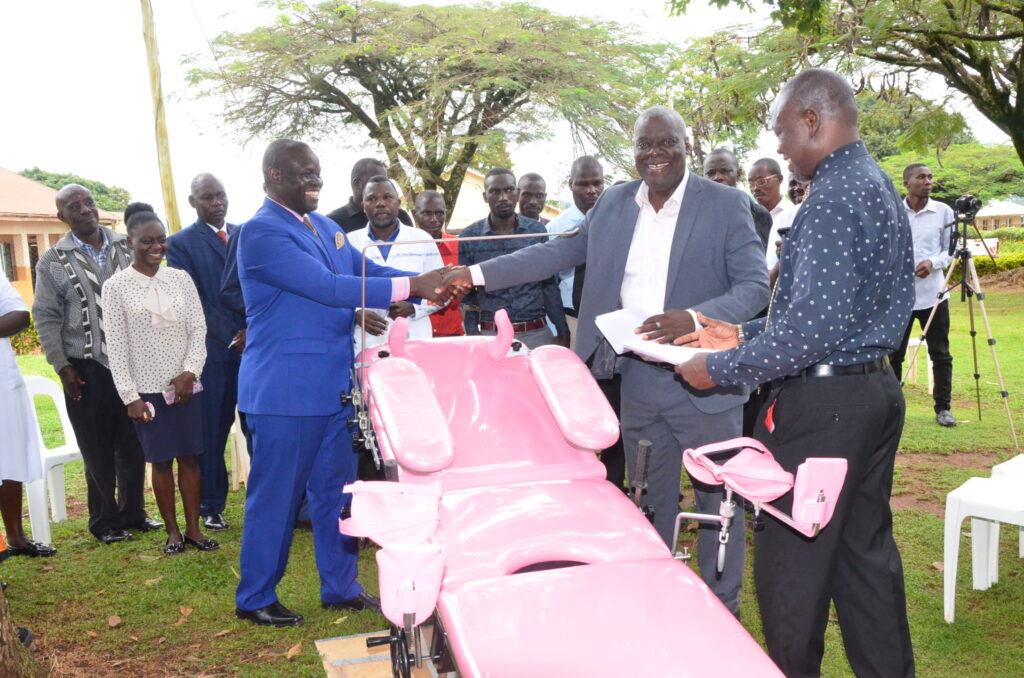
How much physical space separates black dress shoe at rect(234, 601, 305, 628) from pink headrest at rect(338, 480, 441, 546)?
196cm

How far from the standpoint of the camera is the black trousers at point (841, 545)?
2.61m

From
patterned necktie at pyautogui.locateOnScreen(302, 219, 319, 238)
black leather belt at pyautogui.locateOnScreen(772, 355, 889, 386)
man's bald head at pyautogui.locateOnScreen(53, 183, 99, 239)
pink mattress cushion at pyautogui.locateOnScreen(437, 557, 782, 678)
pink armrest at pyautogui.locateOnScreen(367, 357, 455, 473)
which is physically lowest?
pink mattress cushion at pyautogui.locateOnScreen(437, 557, 782, 678)

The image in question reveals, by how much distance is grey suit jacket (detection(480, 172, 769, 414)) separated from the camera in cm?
347

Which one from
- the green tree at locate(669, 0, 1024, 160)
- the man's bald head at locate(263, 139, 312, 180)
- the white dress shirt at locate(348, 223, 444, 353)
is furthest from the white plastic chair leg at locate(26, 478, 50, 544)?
the green tree at locate(669, 0, 1024, 160)

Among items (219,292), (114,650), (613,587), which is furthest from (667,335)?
(219,292)

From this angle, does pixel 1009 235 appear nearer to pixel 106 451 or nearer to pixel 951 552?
pixel 951 552

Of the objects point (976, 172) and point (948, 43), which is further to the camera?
point (976, 172)

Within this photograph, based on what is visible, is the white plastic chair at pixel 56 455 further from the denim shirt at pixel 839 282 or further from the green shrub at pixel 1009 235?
the green shrub at pixel 1009 235

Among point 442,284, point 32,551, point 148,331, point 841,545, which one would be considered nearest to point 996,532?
point 841,545

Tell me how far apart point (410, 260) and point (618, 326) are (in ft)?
7.41

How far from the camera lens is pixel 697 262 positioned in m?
3.49

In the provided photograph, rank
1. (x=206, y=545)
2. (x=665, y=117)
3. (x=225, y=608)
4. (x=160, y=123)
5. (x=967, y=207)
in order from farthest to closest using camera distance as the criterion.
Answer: (x=160, y=123) < (x=967, y=207) < (x=206, y=545) < (x=225, y=608) < (x=665, y=117)

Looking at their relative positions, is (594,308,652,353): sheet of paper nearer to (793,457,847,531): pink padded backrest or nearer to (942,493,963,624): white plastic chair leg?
(793,457,847,531): pink padded backrest

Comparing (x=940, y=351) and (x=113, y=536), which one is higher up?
(x=940, y=351)
